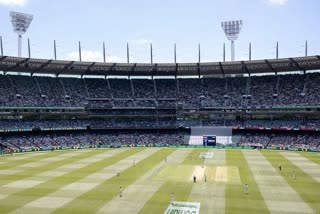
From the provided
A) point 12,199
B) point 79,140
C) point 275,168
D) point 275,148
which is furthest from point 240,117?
point 12,199

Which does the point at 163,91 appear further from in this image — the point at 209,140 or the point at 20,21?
the point at 20,21

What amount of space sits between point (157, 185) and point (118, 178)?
6.14 m

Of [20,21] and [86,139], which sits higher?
[20,21]

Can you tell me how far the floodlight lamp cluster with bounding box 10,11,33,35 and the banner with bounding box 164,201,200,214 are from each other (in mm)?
66883

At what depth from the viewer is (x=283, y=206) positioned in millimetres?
28484

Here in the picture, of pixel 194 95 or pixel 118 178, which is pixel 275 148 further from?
pixel 118 178

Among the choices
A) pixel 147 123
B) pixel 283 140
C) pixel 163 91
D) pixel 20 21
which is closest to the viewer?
pixel 283 140

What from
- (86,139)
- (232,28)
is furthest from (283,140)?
(86,139)

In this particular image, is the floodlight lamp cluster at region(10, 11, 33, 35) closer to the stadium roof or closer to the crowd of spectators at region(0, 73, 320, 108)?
the stadium roof

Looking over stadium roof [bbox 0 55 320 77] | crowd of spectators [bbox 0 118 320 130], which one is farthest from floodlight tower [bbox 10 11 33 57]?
crowd of spectators [bbox 0 118 320 130]

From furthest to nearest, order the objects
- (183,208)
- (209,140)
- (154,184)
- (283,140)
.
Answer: (209,140)
(283,140)
(154,184)
(183,208)

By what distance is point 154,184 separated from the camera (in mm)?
36656

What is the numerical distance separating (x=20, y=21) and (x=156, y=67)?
34777 millimetres

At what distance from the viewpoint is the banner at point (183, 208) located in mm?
26553
